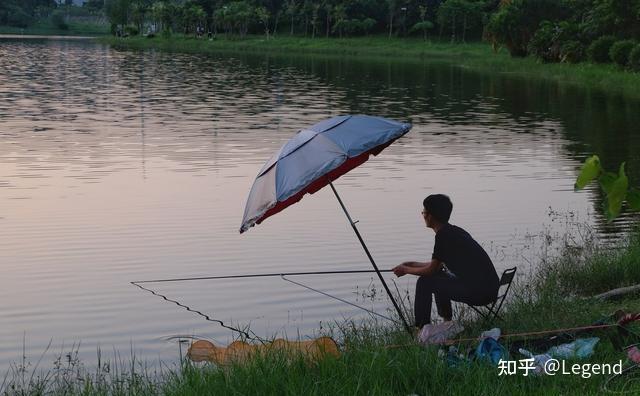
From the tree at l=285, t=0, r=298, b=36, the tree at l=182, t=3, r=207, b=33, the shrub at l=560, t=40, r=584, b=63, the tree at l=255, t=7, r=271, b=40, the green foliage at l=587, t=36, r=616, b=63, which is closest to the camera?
the green foliage at l=587, t=36, r=616, b=63

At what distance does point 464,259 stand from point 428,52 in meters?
80.1

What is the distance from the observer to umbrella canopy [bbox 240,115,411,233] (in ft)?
26.6

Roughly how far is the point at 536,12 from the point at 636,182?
4526 cm

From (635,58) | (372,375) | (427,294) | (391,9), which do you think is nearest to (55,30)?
(391,9)

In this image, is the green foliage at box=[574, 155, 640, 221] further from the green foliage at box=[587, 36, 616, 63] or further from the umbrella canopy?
→ the green foliage at box=[587, 36, 616, 63]

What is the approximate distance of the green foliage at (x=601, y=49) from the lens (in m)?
48.4

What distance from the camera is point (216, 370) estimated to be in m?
7.22

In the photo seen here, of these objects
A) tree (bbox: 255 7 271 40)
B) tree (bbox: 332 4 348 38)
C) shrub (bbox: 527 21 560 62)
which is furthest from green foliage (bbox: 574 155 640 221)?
tree (bbox: 255 7 271 40)

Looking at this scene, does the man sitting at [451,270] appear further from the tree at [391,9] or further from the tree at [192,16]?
the tree at [192,16]

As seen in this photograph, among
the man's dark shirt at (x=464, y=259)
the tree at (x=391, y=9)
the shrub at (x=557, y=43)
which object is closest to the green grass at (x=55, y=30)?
the tree at (x=391, y=9)

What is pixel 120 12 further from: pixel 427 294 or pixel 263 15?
pixel 427 294

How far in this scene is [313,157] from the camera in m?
8.22

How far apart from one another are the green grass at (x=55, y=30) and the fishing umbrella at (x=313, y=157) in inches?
6526

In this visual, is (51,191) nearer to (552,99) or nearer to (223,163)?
(223,163)
